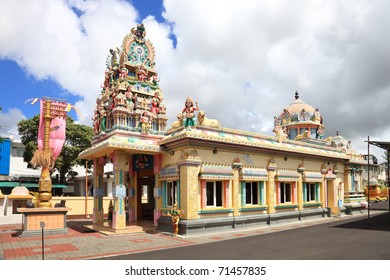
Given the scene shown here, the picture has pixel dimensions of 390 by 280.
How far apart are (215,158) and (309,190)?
9.54 m

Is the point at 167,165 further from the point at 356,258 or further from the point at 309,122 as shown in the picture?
the point at 309,122

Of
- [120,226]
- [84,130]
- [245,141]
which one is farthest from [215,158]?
[84,130]

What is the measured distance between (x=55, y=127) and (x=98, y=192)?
4947 mm

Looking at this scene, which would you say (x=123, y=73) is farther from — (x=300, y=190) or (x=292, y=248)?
(x=300, y=190)

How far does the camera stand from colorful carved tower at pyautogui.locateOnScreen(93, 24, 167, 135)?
1845 cm

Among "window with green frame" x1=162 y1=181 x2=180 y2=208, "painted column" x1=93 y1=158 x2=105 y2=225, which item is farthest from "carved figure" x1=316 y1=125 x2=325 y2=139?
"painted column" x1=93 y1=158 x2=105 y2=225

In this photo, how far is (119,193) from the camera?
1667 cm

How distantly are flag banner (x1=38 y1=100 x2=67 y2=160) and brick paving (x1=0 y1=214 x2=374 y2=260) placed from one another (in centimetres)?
506

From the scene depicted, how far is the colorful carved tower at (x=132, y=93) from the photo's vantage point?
60.5 ft

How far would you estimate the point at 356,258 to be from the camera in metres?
10.2

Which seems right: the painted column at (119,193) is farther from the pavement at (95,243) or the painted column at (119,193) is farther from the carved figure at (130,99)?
the carved figure at (130,99)

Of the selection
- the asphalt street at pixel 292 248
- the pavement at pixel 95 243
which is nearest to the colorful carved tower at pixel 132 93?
the pavement at pixel 95 243

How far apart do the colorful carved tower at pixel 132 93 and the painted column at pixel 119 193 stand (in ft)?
6.68

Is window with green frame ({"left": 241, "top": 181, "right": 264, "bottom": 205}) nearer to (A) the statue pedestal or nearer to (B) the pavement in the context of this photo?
(B) the pavement
